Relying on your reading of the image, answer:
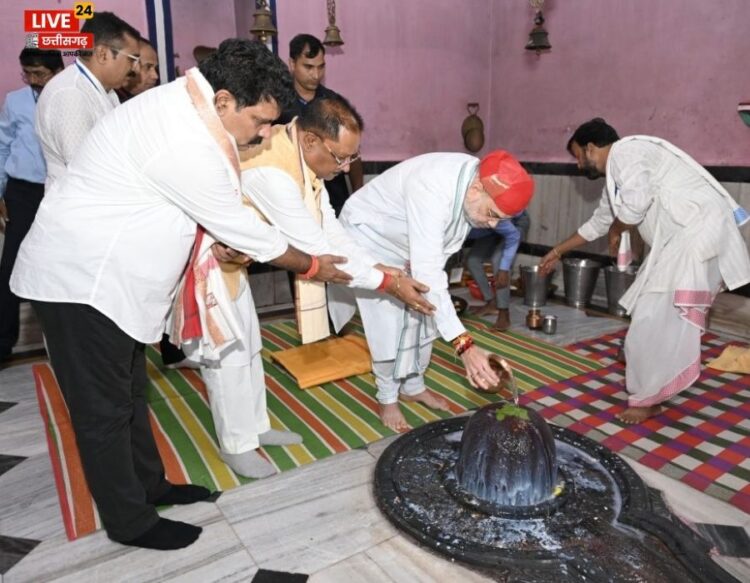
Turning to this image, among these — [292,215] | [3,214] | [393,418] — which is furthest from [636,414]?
[3,214]

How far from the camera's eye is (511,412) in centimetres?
233

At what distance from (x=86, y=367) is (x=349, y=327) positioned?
2.96 meters

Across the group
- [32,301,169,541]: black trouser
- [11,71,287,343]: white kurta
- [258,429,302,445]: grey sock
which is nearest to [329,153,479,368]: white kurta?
[258,429,302,445]: grey sock

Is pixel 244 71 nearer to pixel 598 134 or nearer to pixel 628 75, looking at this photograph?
pixel 598 134

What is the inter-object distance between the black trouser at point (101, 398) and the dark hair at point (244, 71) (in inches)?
32.1

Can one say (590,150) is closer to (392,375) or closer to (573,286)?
(392,375)

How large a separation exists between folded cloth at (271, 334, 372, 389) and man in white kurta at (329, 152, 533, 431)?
1.65ft

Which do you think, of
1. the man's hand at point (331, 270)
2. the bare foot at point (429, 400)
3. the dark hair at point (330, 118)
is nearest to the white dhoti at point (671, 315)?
the bare foot at point (429, 400)

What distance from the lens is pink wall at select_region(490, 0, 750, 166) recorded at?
15.2 ft

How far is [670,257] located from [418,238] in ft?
4.89

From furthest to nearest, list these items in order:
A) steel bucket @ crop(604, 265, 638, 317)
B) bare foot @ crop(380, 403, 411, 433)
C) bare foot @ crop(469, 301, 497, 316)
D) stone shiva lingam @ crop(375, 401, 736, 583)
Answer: bare foot @ crop(469, 301, 497, 316), steel bucket @ crop(604, 265, 638, 317), bare foot @ crop(380, 403, 411, 433), stone shiva lingam @ crop(375, 401, 736, 583)

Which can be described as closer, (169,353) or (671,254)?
(671,254)

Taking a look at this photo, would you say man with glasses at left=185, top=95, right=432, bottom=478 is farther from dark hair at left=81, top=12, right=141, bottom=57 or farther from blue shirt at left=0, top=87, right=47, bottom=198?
blue shirt at left=0, top=87, right=47, bottom=198

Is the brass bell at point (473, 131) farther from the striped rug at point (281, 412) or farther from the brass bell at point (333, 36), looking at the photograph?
the striped rug at point (281, 412)
